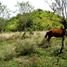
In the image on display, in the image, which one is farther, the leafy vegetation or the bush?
the leafy vegetation

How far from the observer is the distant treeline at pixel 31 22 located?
139ft

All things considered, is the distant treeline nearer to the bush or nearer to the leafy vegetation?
the leafy vegetation

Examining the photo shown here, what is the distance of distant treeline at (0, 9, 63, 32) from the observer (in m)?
42.3

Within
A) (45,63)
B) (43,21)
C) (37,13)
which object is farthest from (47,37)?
(37,13)

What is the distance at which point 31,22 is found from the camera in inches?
1731

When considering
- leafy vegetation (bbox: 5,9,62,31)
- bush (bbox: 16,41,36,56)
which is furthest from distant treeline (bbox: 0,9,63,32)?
bush (bbox: 16,41,36,56)

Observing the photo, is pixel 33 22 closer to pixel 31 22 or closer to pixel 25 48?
pixel 31 22

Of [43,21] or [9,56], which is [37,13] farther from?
[9,56]

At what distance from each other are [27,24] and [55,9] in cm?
2754

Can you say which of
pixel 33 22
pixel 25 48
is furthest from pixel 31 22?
pixel 25 48

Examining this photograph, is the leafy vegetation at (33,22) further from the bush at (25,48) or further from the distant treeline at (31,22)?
the bush at (25,48)

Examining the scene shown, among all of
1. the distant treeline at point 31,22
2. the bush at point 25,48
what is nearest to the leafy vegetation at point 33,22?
the distant treeline at point 31,22

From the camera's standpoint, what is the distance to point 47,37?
74.3ft

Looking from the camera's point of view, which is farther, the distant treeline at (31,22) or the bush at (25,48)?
the distant treeline at (31,22)
